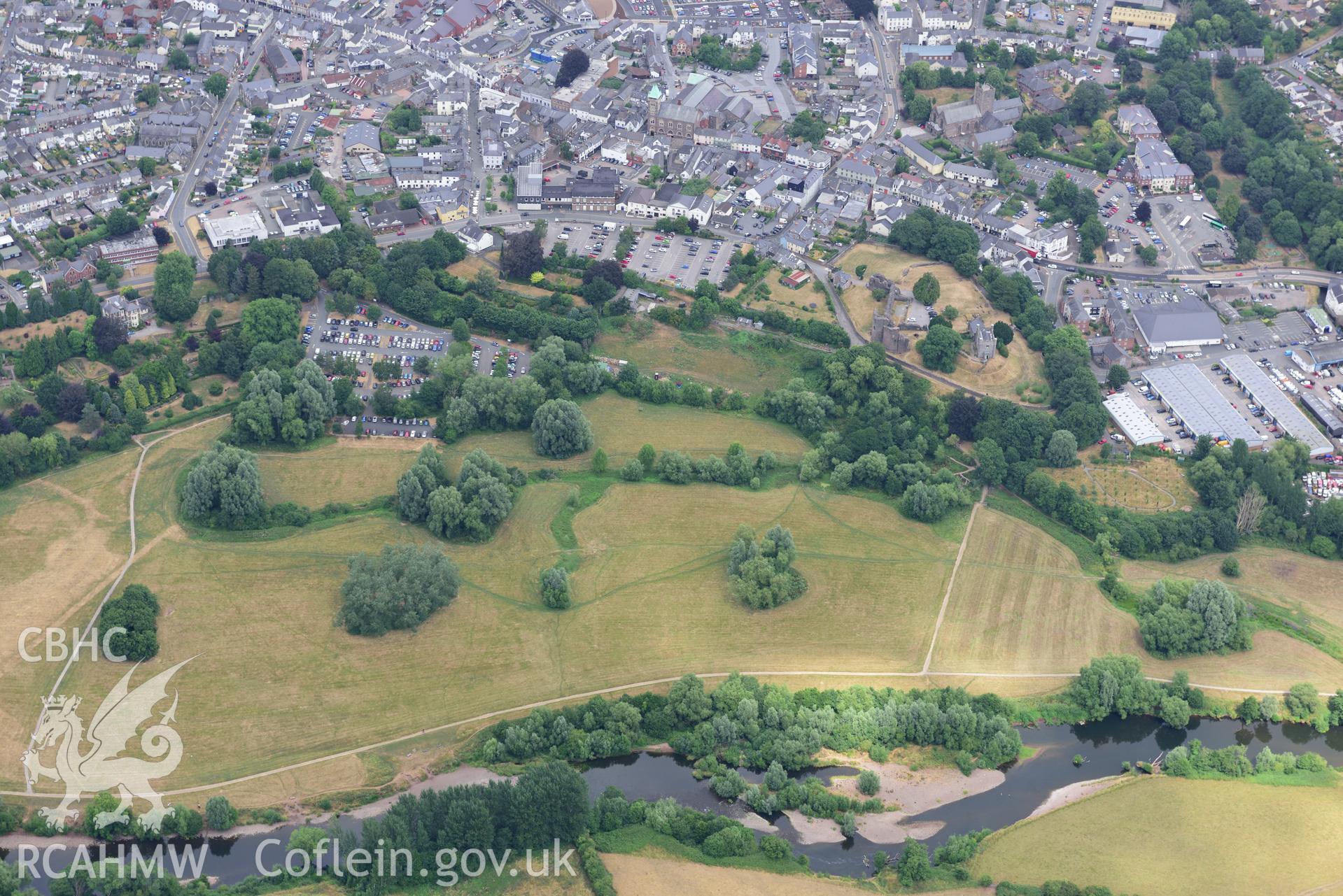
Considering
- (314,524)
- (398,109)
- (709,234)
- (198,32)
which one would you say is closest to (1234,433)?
(709,234)

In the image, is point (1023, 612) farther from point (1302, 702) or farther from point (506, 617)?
point (506, 617)

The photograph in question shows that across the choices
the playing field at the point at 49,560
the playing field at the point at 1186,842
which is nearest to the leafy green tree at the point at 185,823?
the playing field at the point at 49,560

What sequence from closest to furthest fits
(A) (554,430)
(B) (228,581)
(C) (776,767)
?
(C) (776,767)
(B) (228,581)
(A) (554,430)

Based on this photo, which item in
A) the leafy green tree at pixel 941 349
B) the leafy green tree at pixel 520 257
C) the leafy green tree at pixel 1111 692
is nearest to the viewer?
the leafy green tree at pixel 1111 692

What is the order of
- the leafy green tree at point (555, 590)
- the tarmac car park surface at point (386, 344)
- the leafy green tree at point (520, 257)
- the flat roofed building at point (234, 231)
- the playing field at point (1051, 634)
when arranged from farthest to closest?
the flat roofed building at point (234, 231) < the leafy green tree at point (520, 257) < the tarmac car park surface at point (386, 344) < the leafy green tree at point (555, 590) < the playing field at point (1051, 634)

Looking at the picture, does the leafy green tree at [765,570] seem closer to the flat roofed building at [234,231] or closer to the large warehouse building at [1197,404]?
the large warehouse building at [1197,404]

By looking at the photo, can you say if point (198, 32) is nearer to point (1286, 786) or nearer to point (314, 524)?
point (314, 524)
